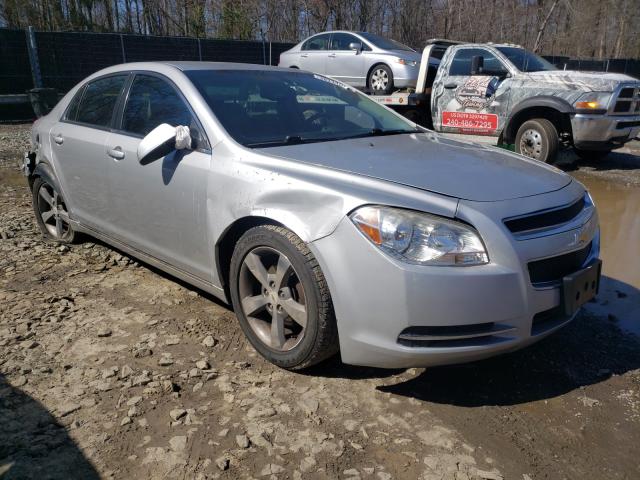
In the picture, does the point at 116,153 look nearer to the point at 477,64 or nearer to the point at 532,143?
the point at 532,143

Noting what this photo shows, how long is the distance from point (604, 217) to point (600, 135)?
2345 mm

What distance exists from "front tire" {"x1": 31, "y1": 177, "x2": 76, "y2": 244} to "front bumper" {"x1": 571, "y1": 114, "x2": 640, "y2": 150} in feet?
22.8

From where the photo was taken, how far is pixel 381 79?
1266 centimetres

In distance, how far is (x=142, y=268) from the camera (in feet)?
14.7

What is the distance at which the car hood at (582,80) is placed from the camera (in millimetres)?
8062

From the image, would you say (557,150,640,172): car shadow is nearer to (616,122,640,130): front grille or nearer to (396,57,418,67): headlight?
(616,122,640,130): front grille

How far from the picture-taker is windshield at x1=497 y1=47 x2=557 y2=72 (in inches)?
353

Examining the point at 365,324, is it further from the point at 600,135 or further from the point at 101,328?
the point at 600,135

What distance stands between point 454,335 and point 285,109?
193cm

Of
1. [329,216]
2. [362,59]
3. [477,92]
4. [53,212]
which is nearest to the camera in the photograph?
[329,216]

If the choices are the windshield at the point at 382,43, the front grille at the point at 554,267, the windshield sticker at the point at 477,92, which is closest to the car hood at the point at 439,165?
the front grille at the point at 554,267

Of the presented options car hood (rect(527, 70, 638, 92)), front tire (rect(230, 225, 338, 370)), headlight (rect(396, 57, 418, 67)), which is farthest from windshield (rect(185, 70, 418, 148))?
headlight (rect(396, 57, 418, 67))

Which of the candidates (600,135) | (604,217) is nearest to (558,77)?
(600,135)

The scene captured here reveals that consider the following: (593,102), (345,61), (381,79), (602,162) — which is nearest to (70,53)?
(345,61)
